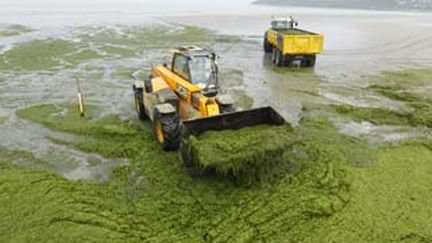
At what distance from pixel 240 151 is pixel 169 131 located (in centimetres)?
201

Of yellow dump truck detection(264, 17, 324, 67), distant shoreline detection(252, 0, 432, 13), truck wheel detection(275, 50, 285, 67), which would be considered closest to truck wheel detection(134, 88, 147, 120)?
yellow dump truck detection(264, 17, 324, 67)

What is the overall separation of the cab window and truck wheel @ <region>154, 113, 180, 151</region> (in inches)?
52.3

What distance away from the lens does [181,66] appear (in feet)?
33.7

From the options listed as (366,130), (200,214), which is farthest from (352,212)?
(366,130)

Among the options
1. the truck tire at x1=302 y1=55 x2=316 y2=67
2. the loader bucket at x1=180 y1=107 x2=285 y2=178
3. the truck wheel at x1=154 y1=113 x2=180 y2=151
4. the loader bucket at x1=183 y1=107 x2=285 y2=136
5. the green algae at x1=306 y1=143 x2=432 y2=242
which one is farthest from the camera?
the truck tire at x1=302 y1=55 x2=316 y2=67

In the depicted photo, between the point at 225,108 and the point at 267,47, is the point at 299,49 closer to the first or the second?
the point at 267,47

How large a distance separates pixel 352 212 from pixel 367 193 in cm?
77

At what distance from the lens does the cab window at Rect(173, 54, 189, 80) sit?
999 centimetres

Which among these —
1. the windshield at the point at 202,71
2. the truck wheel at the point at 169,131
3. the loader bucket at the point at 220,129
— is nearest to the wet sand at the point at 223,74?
the truck wheel at the point at 169,131

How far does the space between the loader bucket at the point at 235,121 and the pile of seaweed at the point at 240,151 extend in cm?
17

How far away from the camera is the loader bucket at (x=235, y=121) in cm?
822

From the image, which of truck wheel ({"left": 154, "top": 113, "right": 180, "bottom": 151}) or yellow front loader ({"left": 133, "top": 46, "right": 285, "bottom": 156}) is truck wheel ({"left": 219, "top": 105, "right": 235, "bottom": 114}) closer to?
yellow front loader ({"left": 133, "top": 46, "right": 285, "bottom": 156})

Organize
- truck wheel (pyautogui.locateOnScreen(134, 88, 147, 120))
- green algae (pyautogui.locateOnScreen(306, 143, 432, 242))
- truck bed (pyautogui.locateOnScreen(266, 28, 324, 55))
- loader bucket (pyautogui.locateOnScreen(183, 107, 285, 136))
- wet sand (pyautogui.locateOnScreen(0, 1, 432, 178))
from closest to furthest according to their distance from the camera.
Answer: green algae (pyautogui.locateOnScreen(306, 143, 432, 242)) → loader bucket (pyautogui.locateOnScreen(183, 107, 285, 136)) → truck wheel (pyautogui.locateOnScreen(134, 88, 147, 120)) → wet sand (pyautogui.locateOnScreen(0, 1, 432, 178)) → truck bed (pyautogui.locateOnScreen(266, 28, 324, 55))

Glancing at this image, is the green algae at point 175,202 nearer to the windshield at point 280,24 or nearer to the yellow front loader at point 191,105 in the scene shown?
the yellow front loader at point 191,105
